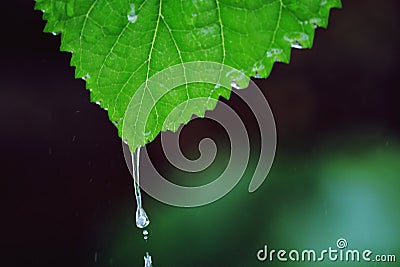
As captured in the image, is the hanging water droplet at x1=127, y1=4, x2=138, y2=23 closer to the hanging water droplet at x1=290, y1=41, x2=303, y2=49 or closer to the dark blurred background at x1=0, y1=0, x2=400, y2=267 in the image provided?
the hanging water droplet at x1=290, y1=41, x2=303, y2=49

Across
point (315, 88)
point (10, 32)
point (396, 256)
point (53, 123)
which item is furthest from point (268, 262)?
point (10, 32)

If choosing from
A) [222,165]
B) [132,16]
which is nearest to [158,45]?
[132,16]

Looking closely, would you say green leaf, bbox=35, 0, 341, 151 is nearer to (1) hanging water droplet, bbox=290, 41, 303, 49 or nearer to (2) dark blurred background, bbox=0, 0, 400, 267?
(1) hanging water droplet, bbox=290, 41, 303, 49

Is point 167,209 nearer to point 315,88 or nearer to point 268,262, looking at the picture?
point 268,262

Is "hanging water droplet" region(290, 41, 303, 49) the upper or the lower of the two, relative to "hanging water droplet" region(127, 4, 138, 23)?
lower

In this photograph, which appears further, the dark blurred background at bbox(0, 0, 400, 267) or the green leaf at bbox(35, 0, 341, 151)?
the dark blurred background at bbox(0, 0, 400, 267)

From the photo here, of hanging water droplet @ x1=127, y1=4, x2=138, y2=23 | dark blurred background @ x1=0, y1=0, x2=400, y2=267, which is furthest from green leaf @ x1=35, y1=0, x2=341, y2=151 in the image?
dark blurred background @ x1=0, y1=0, x2=400, y2=267

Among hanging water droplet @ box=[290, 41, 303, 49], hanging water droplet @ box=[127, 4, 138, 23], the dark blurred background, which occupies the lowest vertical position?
hanging water droplet @ box=[290, 41, 303, 49]
